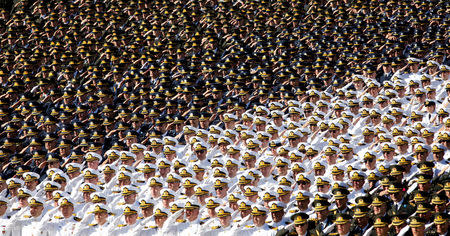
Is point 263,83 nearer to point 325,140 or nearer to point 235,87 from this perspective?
point 235,87

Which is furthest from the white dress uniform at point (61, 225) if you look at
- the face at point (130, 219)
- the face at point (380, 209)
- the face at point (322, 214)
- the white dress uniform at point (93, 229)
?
the face at point (380, 209)

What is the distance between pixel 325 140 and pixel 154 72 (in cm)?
847

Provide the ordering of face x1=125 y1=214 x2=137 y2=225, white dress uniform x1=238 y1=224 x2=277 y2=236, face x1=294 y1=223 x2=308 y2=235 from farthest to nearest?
face x1=125 y1=214 x2=137 y2=225 < white dress uniform x1=238 y1=224 x2=277 y2=236 < face x1=294 y1=223 x2=308 y2=235

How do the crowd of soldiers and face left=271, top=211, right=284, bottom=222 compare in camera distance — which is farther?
the crowd of soldiers

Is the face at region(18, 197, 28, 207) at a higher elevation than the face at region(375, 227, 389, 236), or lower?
higher

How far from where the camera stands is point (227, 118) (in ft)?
98.3

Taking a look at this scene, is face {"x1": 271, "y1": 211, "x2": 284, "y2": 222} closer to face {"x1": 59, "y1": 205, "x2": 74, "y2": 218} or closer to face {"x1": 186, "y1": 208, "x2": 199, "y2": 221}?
face {"x1": 186, "y1": 208, "x2": 199, "y2": 221}

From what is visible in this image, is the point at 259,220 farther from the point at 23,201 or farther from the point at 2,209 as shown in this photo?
the point at 2,209

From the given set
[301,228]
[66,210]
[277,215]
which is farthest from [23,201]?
[301,228]

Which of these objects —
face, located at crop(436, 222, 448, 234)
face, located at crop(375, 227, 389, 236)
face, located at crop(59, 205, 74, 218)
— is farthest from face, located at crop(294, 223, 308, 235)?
face, located at crop(59, 205, 74, 218)

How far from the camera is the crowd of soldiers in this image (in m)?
25.2

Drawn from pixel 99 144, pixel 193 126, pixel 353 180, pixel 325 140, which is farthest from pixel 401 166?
pixel 99 144

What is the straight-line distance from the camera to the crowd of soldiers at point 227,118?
82.5ft

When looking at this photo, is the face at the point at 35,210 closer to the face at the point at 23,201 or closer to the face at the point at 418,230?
the face at the point at 23,201
